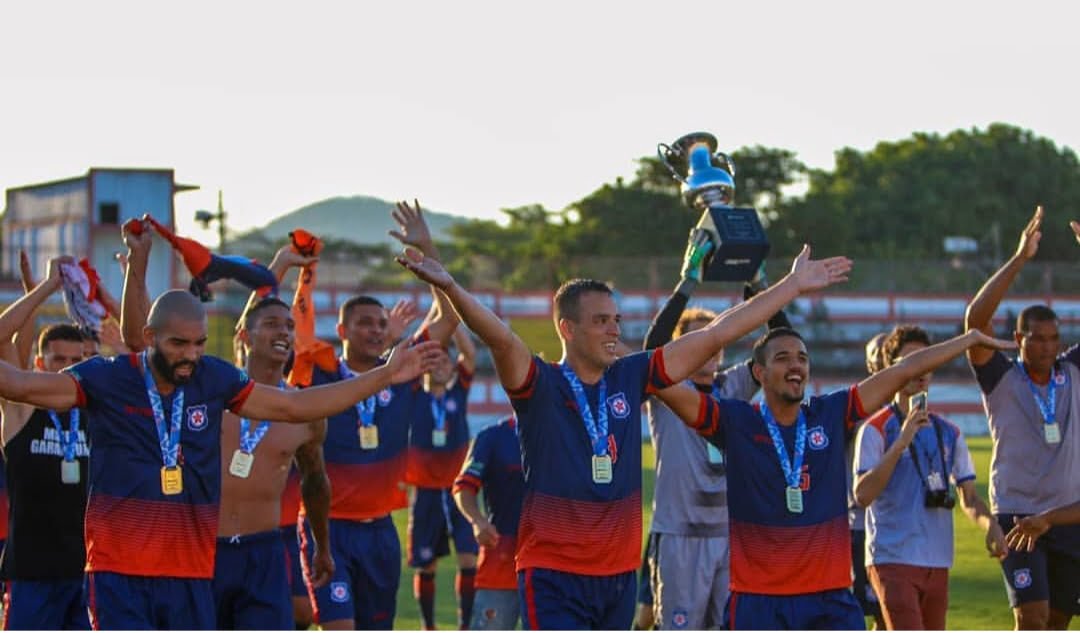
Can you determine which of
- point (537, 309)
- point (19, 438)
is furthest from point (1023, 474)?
point (537, 309)

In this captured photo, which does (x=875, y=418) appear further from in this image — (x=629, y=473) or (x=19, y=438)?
(x=19, y=438)

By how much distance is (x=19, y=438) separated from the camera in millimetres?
9633

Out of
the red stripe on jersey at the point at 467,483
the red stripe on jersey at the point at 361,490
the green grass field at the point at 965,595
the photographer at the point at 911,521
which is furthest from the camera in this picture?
the green grass field at the point at 965,595

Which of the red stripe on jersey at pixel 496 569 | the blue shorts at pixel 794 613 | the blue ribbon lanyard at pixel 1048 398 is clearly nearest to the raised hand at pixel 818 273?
the blue shorts at pixel 794 613

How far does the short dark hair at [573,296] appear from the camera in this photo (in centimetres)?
849

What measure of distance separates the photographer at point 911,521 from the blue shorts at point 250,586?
3433mm

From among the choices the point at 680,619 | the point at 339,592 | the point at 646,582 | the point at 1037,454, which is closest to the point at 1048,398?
the point at 1037,454

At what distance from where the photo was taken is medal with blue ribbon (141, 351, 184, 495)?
26.4 ft

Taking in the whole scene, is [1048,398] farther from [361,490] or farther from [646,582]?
[361,490]

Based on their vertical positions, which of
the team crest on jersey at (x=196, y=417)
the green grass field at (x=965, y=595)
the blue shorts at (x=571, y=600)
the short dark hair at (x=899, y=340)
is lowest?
the green grass field at (x=965, y=595)

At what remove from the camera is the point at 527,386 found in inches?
326

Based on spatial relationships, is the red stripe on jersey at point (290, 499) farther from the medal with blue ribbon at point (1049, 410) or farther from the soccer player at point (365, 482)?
the medal with blue ribbon at point (1049, 410)

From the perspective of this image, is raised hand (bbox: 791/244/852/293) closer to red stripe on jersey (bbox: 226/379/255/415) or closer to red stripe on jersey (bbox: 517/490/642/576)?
red stripe on jersey (bbox: 517/490/642/576)

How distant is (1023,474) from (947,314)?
Answer: 3460 cm
